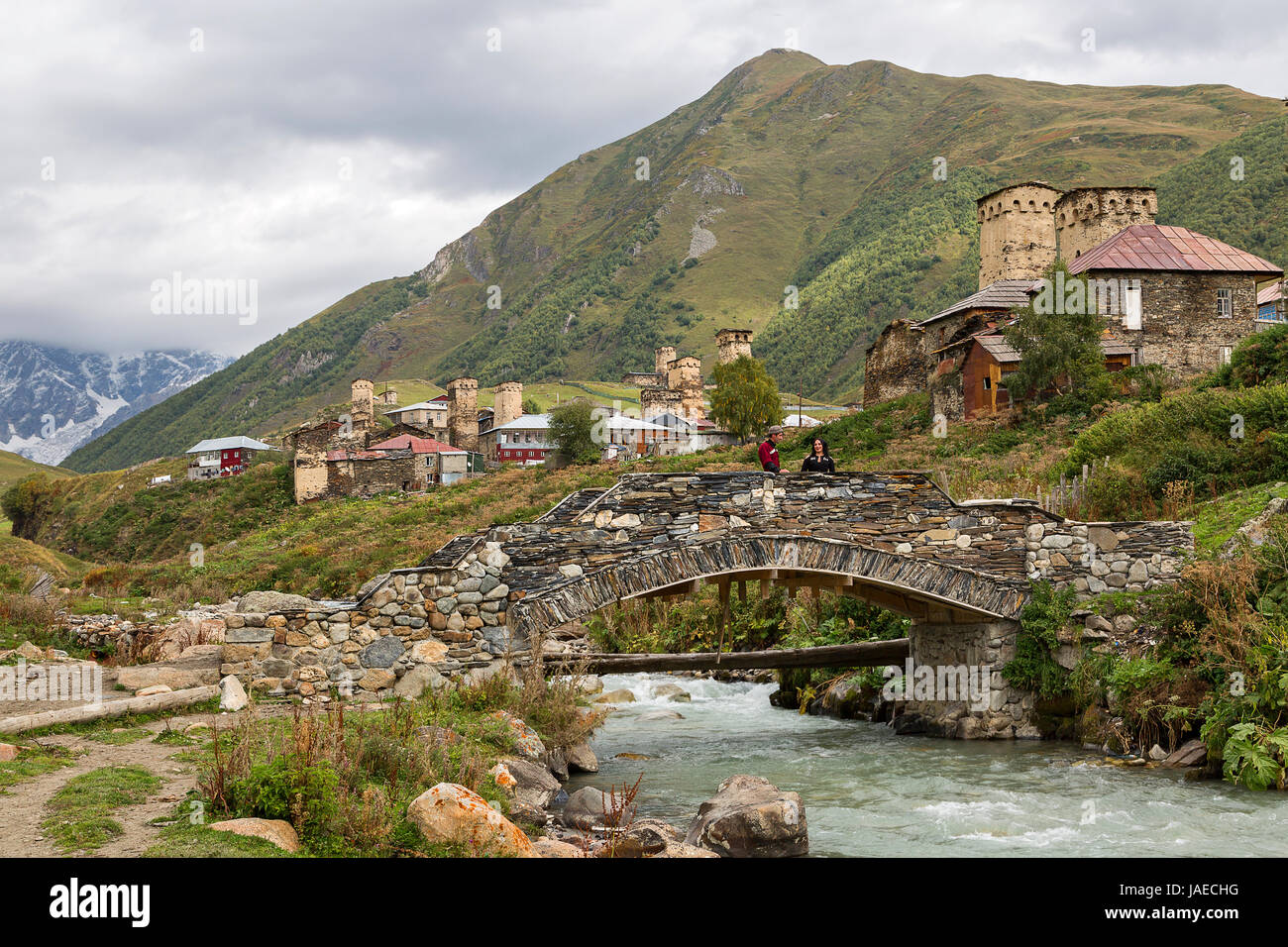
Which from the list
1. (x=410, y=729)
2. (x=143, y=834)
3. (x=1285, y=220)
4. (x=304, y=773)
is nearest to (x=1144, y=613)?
(x=410, y=729)

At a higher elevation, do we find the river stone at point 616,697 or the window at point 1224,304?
the window at point 1224,304

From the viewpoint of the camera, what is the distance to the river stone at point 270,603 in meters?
13.0

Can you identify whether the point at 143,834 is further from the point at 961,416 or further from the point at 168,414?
the point at 168,414

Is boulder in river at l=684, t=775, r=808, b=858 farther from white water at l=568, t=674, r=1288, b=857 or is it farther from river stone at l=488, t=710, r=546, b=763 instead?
river stone at l=488, t=710, r=546, b=763

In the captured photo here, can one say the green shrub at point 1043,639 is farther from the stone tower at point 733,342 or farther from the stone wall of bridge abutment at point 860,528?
the stone tower at point 733,342

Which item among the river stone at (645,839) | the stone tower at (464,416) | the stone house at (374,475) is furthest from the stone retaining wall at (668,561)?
the stone tower at (464,416)

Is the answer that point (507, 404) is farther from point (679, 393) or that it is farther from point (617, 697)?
point (617, 697)

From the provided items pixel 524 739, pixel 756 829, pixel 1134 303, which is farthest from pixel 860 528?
pixel 1134 303

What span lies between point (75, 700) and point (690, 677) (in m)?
13.6

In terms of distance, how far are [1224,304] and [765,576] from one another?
33.7 metres

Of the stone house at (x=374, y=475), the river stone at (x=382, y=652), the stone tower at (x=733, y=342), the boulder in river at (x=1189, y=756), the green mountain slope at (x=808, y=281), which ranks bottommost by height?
the boulder in river at (x=1189, y=756)

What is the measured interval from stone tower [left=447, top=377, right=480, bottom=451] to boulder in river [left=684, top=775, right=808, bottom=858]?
233ft
